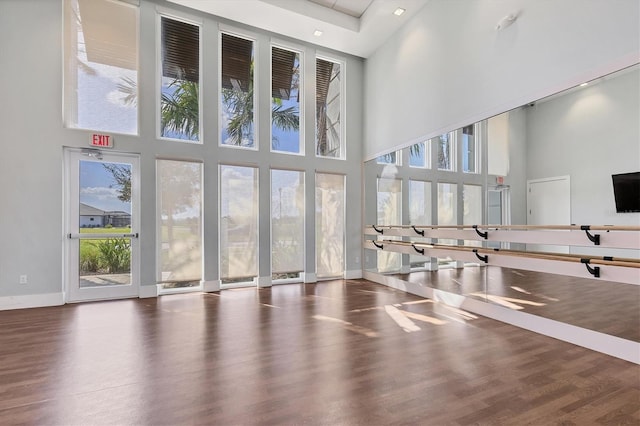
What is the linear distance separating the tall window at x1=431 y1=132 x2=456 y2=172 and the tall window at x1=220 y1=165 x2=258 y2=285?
11.0ft

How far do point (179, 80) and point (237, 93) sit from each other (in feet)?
3.36

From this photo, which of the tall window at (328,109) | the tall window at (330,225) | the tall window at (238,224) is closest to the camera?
the tall window at (238,224)

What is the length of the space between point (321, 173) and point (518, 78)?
383cm

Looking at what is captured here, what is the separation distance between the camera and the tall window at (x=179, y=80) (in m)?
5.40

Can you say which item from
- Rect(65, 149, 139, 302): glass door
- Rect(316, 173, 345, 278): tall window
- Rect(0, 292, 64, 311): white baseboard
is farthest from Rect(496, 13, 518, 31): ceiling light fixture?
Rect(0, 292, 64, 311): white baseboard

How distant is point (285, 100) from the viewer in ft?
20.8

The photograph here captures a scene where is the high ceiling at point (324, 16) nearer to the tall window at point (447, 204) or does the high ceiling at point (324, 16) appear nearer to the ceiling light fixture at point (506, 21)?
the ceiling light fixture at point (506, 21)

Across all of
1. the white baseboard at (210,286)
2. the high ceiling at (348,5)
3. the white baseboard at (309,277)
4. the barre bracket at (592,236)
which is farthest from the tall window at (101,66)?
the barre bracket at (592,236)

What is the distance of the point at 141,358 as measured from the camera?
2.80 meters

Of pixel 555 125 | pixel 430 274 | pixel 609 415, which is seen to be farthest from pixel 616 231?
pixel 430 274

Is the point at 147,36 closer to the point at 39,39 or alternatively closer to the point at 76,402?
the point at 39,39

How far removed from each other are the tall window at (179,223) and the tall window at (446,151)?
13.6ft

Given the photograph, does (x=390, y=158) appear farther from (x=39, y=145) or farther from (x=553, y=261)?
(x=39, y=145)

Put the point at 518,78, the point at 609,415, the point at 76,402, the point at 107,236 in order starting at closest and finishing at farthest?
the point at 609,415
the point at 76,402
the point at 518,78
the point at 107,236
